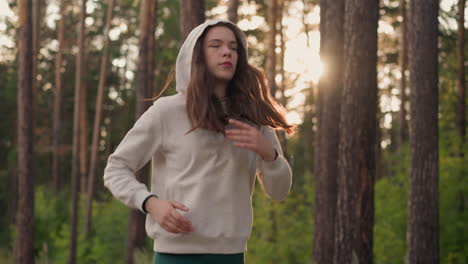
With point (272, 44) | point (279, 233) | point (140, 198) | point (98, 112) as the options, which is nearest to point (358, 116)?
point (140, 198)

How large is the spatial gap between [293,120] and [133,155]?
1937 centimetres

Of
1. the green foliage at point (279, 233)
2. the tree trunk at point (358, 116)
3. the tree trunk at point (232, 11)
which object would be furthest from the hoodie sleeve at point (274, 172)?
the green foliage at point (279, 233)

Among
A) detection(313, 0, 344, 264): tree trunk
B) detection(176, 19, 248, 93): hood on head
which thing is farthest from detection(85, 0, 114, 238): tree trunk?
detection(176, 19, 248, 93): hood on head

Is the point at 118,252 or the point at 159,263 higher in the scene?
the point at 159,263

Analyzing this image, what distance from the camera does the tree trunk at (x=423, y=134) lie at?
1066 cm

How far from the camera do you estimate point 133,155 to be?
3203 mm

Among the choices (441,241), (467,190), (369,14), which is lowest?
(441,241)

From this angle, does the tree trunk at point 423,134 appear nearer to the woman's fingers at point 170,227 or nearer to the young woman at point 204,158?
the young woman at point 204,158

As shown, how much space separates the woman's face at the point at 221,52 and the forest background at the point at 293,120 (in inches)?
20.8

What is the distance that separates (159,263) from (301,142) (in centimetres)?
3489

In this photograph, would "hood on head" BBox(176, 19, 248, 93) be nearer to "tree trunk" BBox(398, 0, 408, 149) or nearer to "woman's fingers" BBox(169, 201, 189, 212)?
"woman's fingers" BBox(169, 201, 189, 212)

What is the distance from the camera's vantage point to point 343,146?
7.73 m

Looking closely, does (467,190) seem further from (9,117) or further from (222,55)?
(9,117)

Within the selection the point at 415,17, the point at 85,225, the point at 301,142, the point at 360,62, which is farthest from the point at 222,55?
the point at 301,142
